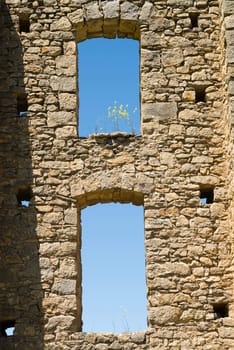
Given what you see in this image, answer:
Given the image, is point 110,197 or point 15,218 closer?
point 15,218

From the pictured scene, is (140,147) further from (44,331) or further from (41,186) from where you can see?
(44,331)

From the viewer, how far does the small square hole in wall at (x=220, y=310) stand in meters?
12.1

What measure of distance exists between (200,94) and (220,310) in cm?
365

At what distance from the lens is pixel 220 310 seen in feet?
40.0

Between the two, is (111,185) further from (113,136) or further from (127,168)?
(113,136)

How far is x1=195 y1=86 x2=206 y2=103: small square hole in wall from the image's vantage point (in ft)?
43.8

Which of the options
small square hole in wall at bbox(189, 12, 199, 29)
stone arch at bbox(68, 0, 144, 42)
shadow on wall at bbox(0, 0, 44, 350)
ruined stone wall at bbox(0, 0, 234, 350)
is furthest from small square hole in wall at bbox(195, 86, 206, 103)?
shadow on wall at bbox(0, 0, 44, 350)

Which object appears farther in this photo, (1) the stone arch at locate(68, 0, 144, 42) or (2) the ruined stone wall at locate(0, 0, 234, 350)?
(1) the stone arch at locate(68, 0, 144, 42)

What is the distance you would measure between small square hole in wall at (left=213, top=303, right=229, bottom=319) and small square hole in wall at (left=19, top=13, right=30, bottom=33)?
5685 millimetres

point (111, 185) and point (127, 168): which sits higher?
point (127, 168)

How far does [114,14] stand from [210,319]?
5460 mm

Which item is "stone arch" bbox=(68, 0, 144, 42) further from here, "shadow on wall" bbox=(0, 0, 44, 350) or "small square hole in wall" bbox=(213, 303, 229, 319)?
"small square hole in wall" bbox=(213, 303, 229, 319)

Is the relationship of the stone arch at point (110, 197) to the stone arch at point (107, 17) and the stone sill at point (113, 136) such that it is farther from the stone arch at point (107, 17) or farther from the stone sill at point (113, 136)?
the stone arch at point (107, 17)

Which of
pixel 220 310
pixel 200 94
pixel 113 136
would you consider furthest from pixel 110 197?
pixel 220 310
